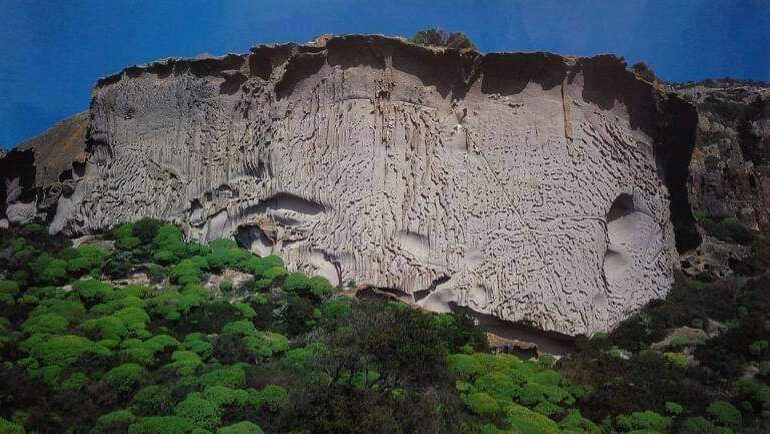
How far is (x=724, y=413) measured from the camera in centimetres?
1917

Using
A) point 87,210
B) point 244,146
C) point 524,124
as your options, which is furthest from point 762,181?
point 87,210

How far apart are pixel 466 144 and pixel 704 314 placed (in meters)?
8.97

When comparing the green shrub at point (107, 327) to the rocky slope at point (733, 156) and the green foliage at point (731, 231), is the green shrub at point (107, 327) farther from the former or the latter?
the rocky slope at point (733, 156)

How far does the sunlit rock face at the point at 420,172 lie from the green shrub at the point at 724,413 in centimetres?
551

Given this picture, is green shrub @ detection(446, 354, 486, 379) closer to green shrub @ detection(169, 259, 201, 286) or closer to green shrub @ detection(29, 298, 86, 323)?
green shrub @ detection(169, 259, 201, 286)

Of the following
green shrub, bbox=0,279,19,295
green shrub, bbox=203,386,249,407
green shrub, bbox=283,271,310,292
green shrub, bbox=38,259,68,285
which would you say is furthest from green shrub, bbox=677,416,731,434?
green shrub, bbox=0,279,19,295

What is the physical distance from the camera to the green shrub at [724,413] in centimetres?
1898

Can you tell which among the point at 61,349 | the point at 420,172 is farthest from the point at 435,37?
the point at 61,349

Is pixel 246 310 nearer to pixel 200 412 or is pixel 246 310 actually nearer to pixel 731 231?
pixel 200 412

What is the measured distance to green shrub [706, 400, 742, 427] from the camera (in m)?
19.0

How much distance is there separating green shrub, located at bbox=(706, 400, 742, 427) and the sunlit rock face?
5.51 m

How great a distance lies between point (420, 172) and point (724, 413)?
422 inches

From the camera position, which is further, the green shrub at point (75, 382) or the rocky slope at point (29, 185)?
the rocky slope at point (29, 185)

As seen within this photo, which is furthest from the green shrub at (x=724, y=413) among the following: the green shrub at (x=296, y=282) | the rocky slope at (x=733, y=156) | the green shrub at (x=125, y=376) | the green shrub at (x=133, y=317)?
the rocky slope at (x=733, y=156)
